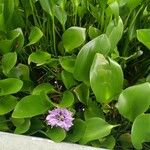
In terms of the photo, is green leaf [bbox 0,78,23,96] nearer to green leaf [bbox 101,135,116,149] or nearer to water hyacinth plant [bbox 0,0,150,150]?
water hyacinth plant [bbox 0,0,150,150]

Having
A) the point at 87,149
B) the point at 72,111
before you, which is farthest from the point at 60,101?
the point at 87,149

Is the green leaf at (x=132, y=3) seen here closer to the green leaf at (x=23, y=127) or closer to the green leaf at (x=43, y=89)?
the green leaf at (x=43, y=89)

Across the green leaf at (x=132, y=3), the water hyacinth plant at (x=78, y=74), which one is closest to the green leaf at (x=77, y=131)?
the water hyacinth plant at (x=78, y=74)

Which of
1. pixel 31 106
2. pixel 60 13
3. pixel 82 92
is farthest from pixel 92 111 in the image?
pixel 60 13

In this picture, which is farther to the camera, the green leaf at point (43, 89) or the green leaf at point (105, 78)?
the green leaf at point (43, 89)

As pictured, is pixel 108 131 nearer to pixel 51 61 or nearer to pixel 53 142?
pixel 53 142

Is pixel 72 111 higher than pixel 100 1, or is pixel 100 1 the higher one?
pixel 100 1
